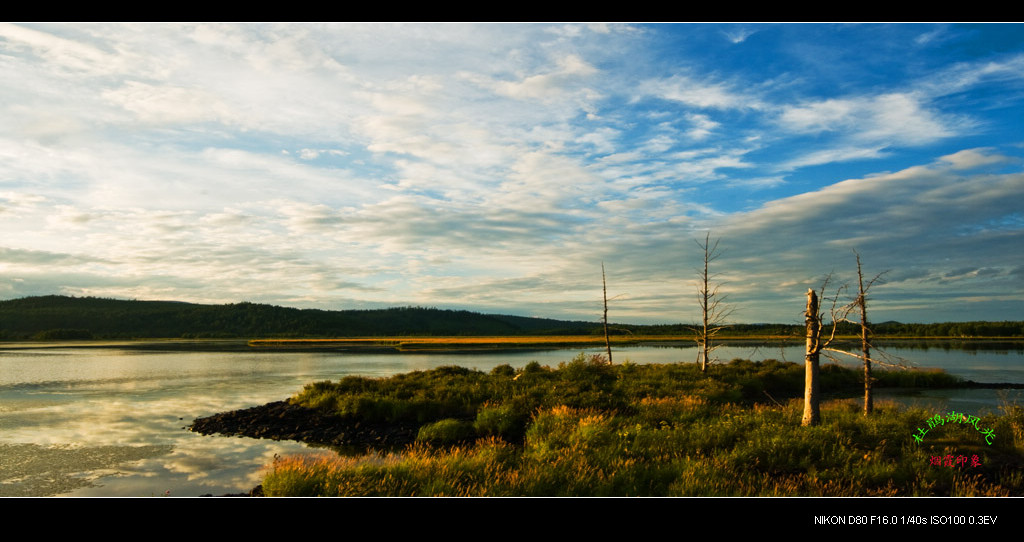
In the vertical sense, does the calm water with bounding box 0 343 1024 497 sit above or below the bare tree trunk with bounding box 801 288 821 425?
below

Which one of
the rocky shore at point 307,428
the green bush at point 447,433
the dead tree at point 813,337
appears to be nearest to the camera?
the dead tree at point 813,337

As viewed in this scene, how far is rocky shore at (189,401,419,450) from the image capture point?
22469mm

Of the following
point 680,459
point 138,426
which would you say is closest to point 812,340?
point 680,459

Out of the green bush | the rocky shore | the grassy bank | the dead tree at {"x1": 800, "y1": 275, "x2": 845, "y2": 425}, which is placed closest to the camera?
the grassy bank

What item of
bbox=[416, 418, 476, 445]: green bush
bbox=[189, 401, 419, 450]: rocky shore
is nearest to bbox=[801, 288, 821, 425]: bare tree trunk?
bbox=[416, 418, 476, 445]: green bush

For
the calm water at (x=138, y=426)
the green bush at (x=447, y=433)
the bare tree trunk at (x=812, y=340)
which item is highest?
the bare tree trunk at (x=812, y=340)

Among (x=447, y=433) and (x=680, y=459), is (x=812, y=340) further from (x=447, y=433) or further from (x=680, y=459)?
(x=447, y=433)

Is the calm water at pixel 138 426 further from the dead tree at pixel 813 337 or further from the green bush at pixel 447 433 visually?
the green bush at pixel 447 433

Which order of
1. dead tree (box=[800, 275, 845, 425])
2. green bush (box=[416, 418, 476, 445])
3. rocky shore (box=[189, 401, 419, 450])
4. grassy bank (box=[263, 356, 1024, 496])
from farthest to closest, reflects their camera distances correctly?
1. rocky shore (box=[189, 401, 419, 450])
2. green bush (box=[416, 418, 476, 445])
3. dead tree (box=[800, 275, 845, 425])
4. grassy bank (box=[263, 356, 1024, 496])

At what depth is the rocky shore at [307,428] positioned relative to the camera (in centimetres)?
2247

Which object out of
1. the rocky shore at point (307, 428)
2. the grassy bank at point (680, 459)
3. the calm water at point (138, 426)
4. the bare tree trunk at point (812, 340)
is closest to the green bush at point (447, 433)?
the grassy bank at point (680, 459)

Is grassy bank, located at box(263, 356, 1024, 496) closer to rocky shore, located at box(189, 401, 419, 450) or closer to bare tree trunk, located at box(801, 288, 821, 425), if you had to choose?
bare tree trunk, located at box(801, 288, 821, 425)

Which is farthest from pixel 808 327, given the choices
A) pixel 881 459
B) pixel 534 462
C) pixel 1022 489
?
pixel 534 462
